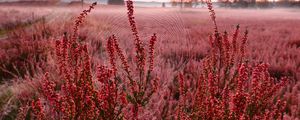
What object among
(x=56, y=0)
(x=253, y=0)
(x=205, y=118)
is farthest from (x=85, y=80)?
(x=253, y=0)

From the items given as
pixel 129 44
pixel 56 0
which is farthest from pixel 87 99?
pixel 56 0

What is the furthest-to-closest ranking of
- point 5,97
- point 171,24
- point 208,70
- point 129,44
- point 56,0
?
point 56,0 → point 171,24 → point 129,44 → point 5,97 → point 208,70

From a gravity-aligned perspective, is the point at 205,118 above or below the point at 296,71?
above

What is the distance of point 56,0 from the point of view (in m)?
65.1

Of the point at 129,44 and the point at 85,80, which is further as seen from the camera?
the point at 129,44

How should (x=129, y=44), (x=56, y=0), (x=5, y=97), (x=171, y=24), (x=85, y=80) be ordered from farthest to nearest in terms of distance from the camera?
1. (x=56, y=0)
2. (x=171, y=24)
3. (x=129, y=44)
4. (x=5, y=97)
5. (x=85, y=80)

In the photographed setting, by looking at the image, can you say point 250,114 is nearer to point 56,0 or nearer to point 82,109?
point 82,109

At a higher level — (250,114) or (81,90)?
(81,90)

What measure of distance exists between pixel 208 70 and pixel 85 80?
985 mm

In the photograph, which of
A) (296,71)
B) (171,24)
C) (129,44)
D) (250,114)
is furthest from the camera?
(171,24)

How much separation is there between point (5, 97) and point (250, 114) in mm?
3811

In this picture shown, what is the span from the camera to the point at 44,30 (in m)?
9.80

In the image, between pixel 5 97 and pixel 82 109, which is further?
pixel 5 97

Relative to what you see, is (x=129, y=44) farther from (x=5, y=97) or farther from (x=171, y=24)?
(x=171, y=24)
